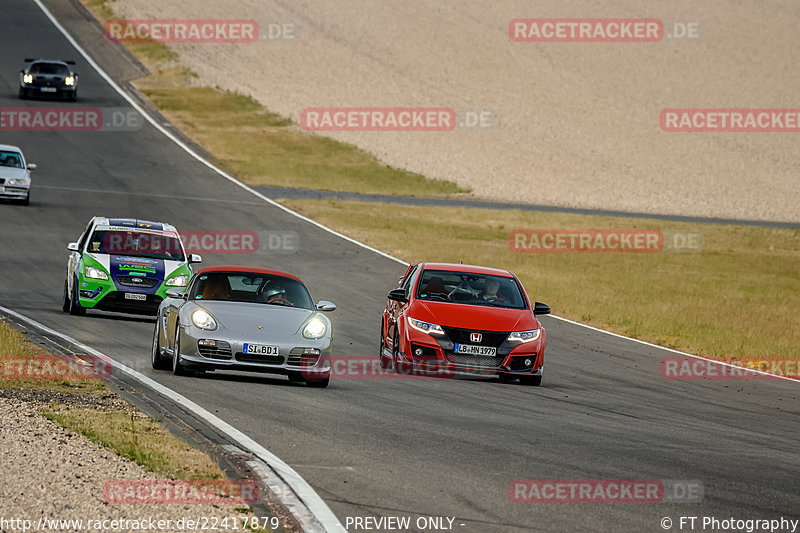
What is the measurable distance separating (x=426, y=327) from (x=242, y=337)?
9.64ft

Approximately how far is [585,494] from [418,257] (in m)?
25.8

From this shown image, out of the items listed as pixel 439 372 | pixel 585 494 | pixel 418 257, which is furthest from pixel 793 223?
pixel 585 494

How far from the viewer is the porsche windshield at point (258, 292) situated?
49.2 feet

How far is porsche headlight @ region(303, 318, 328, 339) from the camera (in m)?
14.2

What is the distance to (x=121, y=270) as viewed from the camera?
66.7 ft

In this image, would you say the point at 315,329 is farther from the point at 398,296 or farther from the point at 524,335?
the point at 524,335

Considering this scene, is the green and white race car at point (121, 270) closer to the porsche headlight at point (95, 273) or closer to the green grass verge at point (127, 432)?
the porsche headlight at point (95, 273)

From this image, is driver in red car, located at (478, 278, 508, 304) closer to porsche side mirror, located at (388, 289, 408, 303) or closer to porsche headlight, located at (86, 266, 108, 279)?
porsche side mirror, located at (388, 289, 408, 303)

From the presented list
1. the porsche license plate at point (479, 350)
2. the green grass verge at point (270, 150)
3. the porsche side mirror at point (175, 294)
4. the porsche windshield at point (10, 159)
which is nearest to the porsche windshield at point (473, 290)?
the porsche license plate at point (479, 350)

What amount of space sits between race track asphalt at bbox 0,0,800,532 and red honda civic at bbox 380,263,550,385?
1.01ft

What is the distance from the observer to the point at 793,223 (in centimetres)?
5631

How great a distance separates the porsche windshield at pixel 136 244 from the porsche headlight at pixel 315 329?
7.52 m

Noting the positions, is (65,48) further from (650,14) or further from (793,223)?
(650,14)

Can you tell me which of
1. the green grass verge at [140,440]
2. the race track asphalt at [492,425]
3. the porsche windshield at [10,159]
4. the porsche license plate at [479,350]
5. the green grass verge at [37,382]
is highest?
the porsche windshield at [10,159]
